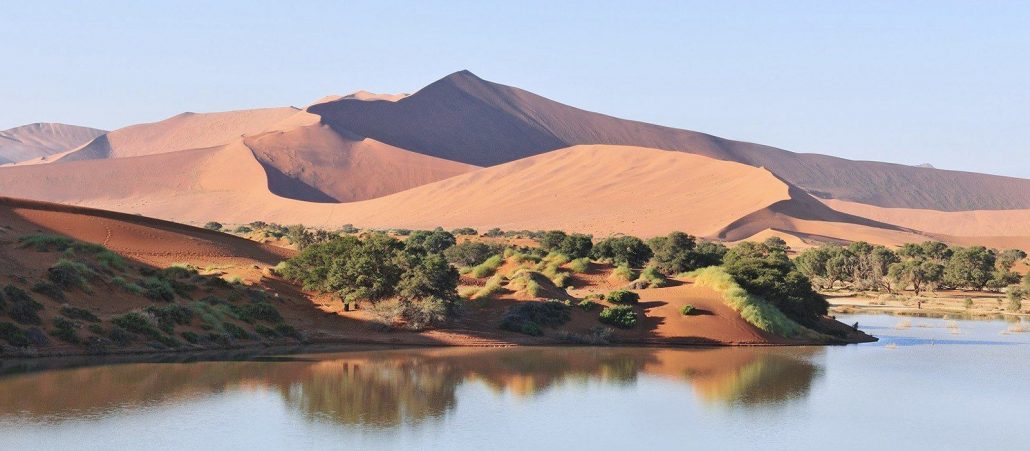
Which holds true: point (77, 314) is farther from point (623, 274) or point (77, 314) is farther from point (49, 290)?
point (623, 274)

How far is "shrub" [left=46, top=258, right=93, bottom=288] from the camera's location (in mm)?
33625

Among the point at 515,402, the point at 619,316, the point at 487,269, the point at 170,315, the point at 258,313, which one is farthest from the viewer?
the point at 487,269

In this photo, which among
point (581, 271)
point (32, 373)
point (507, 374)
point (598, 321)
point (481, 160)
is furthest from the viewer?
point (481, 160)

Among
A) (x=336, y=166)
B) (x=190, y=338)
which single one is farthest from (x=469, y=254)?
(x=336, y=166)

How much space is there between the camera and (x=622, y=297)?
4034 centimetres

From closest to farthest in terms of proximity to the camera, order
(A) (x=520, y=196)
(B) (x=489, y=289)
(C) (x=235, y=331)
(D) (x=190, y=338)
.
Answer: (D) (x=190, y=338) → (C) (x=235, y=331) → (B) (x=489, y=289) → (A) (x=520, y=196)

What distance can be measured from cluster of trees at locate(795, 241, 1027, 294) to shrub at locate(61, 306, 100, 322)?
4816 centimetres

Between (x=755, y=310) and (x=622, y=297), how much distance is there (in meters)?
4.53

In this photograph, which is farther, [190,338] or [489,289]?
[489,289]

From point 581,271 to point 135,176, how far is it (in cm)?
11969

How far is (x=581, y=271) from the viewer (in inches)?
1941

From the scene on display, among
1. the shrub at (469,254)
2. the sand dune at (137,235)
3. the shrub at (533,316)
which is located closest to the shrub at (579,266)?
the shrub at (469,254)

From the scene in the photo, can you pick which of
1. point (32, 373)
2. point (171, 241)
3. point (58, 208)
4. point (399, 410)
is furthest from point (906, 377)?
point (58, 208)

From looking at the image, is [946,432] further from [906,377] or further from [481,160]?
[481,160]
